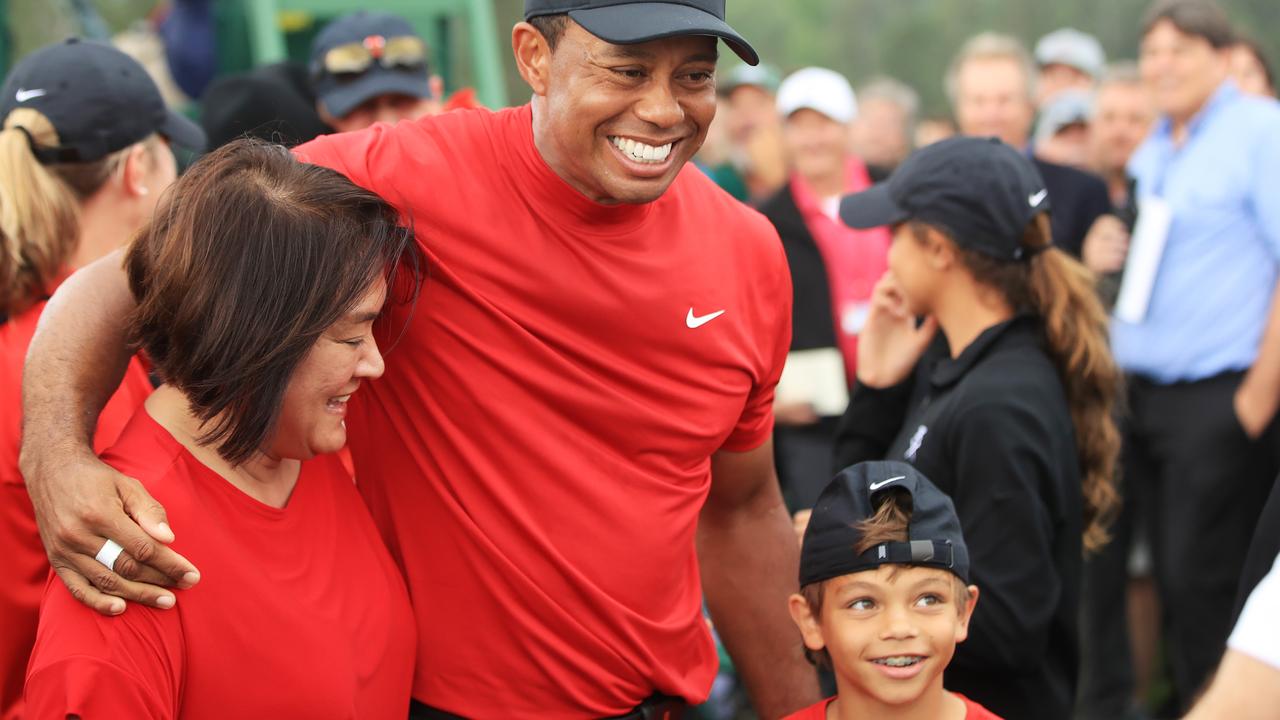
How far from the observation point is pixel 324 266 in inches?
85.9

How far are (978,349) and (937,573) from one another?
2.62ft

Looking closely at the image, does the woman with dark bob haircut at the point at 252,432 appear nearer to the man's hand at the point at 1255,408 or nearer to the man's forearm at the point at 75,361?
the man's forearm at the point at 75,361

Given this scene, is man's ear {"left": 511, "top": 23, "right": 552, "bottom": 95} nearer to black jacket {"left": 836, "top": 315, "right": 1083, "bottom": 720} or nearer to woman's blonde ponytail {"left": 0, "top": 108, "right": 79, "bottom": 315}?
woman's blonde ponytail {"left": 0, "top": 108, "right": 79, "bottom": 315}

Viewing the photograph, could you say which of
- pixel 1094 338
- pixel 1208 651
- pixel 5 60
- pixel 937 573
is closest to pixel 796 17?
pixel 5 60

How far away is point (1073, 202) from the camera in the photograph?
19.4 feet

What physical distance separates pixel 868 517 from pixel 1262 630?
1013 millimetres

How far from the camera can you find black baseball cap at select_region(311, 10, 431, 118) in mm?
4953

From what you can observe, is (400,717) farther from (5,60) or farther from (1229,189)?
(5,60)

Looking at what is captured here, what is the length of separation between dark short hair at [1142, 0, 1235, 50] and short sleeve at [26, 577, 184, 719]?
15.8ft

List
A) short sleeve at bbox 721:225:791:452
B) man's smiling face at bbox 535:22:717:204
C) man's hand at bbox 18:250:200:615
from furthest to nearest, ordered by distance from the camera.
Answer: short sleeve at bbox 721:225:791:452 → man's smiling face at bbox 535:22:717:204 → man's hand at bbox 18:250:200:615

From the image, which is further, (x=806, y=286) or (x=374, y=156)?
(x=806, y=286)

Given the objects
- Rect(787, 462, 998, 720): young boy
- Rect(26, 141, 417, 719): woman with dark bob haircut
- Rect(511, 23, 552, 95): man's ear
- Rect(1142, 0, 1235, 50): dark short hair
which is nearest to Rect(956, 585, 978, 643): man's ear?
Rect(787, 462, 998, 720): young boy

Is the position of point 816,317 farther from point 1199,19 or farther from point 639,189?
point 639,189

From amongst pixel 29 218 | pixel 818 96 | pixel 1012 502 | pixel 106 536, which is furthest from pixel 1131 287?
pixel 106 536
